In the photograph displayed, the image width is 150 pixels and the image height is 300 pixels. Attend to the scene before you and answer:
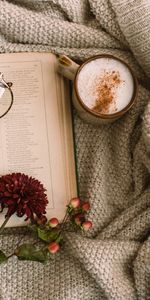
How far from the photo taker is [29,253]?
0.67 meters

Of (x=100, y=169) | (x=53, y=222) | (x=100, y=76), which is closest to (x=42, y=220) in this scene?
(x=53, y=222)

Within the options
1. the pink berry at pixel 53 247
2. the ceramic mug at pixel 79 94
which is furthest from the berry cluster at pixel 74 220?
the ceramic mug at pixel 79 94

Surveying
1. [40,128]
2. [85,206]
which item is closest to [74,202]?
[85,206]

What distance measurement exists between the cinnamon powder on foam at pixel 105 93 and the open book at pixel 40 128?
2.8 inches

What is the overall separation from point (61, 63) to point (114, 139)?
143 mm

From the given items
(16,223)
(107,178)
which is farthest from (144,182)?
(16,223)

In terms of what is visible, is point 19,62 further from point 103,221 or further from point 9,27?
point 103,221

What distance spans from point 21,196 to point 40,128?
5.2 inches

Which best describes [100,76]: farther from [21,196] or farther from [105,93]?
[21,196]

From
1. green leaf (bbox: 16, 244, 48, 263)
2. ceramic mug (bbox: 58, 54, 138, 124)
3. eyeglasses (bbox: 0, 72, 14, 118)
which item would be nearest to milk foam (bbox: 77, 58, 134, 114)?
ceramic mug (bbox: 58, 54, 138, 124)

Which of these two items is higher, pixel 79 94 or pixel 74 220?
pixel 79 94

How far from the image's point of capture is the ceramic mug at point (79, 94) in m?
0.70

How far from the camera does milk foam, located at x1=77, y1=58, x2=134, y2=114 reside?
2.31ft

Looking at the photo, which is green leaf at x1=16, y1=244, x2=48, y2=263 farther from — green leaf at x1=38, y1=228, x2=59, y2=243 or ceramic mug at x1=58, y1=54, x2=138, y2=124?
ceramic mug at x1=58, y1=54, x2=138, y2=124
